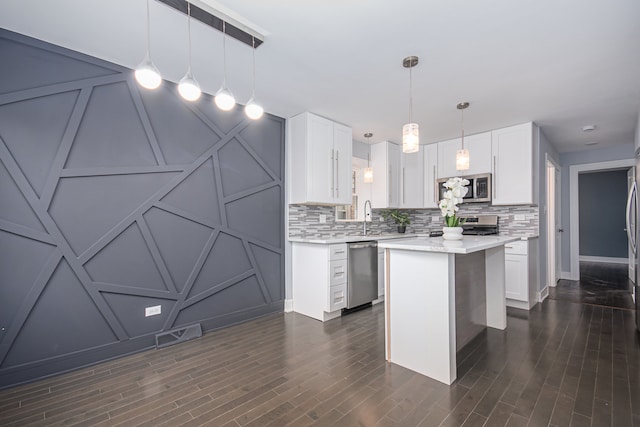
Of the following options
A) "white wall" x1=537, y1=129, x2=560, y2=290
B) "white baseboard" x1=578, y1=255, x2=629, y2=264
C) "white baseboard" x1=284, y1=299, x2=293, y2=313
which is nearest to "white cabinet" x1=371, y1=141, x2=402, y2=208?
"white wall" x1=537, y1=129, x2=560, y2=290

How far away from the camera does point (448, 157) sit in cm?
477

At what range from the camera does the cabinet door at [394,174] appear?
478 centimetres

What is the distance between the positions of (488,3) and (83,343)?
380 cm

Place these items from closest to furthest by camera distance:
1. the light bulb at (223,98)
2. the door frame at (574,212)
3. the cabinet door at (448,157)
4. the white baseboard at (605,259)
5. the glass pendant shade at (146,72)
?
the glass pendant shade at (146,72) → the light bulb at (223,98) → the cabinet door at (448,157) → the door frame at (574,212) → the white baseboard at (605,259)

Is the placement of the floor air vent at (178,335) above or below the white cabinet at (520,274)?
below

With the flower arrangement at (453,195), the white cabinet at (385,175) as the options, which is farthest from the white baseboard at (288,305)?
the flower arrangement at (453,195)

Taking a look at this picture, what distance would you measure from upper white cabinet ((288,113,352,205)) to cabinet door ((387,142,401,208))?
112cm

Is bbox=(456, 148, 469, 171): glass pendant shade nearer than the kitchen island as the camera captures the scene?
No

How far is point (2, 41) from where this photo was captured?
203cm

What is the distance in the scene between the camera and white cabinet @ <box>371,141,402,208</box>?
4.73m

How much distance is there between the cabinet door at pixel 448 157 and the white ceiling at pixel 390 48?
3.78 ft

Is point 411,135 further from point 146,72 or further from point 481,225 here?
Answer: point 481,225

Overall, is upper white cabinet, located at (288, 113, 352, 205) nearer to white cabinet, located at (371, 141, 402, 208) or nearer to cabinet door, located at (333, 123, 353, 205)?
cabinet door, located at (333, 123, 353, 205)

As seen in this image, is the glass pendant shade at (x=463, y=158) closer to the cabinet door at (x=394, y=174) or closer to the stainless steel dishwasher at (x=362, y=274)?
the stainless steel dishwasher at (x=362, y=274)
